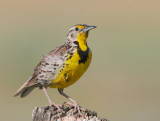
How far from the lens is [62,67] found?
20.2ft

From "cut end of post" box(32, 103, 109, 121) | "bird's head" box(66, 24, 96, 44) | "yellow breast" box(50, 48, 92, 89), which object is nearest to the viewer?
"cut end of post" box(32, 103, 109, 121)

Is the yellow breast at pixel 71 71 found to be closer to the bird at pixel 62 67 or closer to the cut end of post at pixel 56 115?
the bird at pixel 62 67

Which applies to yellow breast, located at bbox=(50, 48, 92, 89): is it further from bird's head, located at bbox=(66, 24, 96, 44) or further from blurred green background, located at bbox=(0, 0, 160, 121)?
blurred green background, located at bbox=(0, 0, 160, 121)

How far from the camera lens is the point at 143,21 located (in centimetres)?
1975

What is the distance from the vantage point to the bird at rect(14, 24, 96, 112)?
6121 millimetres

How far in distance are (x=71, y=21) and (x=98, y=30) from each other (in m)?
0.93

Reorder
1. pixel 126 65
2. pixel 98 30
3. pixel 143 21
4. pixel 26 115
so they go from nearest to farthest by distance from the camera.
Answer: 1. pixel 26 115
2. pixel 126 65
3. pixel 98 30
4. pixel 143 21

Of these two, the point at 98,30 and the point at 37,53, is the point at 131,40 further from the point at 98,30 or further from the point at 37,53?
the point at 37,53

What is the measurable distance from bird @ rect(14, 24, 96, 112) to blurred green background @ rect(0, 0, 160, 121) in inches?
106

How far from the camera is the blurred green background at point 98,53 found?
34.4 ft

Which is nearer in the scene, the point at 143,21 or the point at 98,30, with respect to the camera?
the point at 98,30

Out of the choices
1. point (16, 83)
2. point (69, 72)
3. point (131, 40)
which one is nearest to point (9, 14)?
point (131, 40)

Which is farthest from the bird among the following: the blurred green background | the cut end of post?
the blurred green background

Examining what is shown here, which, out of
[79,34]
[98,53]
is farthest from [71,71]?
[98,53]
